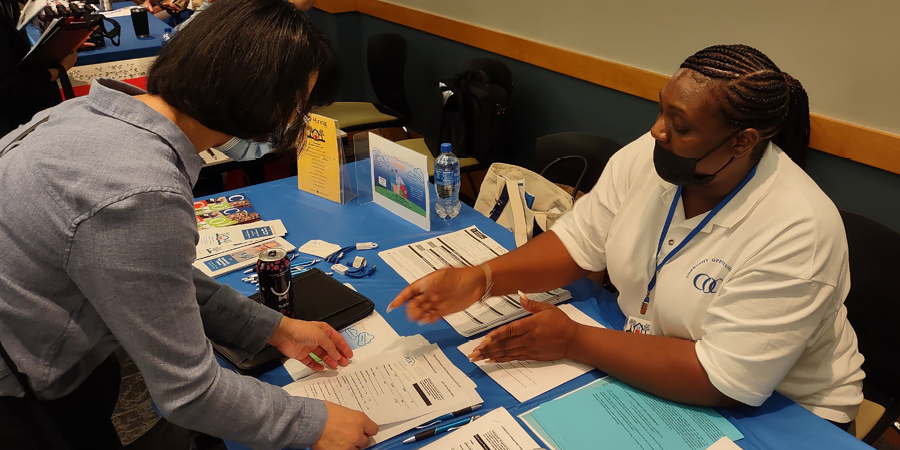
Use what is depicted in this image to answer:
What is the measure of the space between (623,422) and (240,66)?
0.91 metres

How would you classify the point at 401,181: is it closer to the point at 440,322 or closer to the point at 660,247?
the point at 440,322

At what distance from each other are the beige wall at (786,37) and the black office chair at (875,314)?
677mm

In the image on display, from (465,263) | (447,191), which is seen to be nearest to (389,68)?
(447,191)

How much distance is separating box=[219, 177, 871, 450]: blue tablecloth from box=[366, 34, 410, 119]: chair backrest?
1798 millimetres

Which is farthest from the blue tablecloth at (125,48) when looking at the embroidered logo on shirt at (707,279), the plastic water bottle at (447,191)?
the embroidered logo on shirt at (707,279)

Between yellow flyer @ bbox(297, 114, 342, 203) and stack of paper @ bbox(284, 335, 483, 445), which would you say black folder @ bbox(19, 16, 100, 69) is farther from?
stack of paper @ bbox(284, 335, 483, 445)

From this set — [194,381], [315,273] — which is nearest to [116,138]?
[194,381]

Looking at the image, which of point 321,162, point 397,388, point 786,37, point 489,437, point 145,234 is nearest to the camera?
point 145,234

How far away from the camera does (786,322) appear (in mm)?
1035

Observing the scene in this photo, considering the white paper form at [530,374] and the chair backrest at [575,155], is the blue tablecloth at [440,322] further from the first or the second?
the chair backrest at [575,155]

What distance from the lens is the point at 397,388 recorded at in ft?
3.76

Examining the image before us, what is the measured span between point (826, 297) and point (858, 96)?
1.30 m

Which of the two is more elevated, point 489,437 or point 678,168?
point 678,168

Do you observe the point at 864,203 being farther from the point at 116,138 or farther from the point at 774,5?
the point at 116,138
